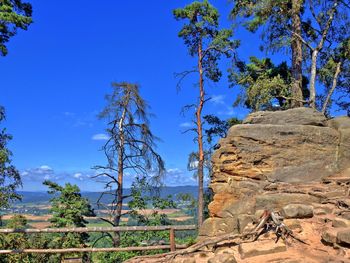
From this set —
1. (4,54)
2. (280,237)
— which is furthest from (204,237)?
(4,54)

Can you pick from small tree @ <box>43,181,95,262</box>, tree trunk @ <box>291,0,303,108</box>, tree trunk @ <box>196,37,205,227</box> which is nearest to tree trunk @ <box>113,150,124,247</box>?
small tree @ <box>43,181,95,262</box>

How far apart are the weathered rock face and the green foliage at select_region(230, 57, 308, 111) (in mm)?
5414

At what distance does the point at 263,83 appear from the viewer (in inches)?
527

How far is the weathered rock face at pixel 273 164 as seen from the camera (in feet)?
21.4

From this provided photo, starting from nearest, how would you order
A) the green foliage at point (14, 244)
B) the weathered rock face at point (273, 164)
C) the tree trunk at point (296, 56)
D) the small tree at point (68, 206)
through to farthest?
1. the weathered rock face at point (273, 164)
2. the green foliage at point (14, 244)
3. the tree trunk at point (296, 56)
4. the small tree at point (68, 206)

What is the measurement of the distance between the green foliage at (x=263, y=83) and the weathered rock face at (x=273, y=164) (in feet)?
17.8

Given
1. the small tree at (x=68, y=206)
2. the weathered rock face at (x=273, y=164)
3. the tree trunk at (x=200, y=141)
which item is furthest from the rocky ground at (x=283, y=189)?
the small tree at (x=68, y=206)

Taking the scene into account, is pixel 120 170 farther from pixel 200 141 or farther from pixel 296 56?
pixel 296 56

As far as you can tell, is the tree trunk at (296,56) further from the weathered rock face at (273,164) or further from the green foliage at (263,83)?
the weathered rock face at (273,164)

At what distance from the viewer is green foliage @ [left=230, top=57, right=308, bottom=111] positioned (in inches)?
529

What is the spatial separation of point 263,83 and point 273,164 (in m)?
6.91

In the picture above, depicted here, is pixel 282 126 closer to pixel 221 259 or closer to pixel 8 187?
pixel 221 259

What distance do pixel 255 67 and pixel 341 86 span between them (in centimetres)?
347

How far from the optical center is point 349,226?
5148 millimetres
